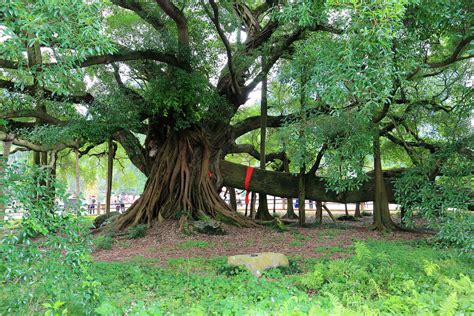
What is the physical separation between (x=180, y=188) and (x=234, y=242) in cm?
226

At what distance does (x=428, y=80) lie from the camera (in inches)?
387

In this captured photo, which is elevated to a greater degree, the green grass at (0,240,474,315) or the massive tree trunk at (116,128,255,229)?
the massive tree trunk at (116,128,255,229)

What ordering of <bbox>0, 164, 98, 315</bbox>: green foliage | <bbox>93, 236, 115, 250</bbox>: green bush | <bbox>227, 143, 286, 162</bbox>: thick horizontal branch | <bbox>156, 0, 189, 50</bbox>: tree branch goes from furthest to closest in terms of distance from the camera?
<bbox>227, 143, 286, 162</bbox>: thick horizontal branch, <bbox>93, 236, 115, 250</bbox>: green bush, <bbox>156, 0, 189, 50</bbox>: tree branch, <bbox>0, 164, 98, 315</bbox>: green foliage

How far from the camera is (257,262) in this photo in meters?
5.24

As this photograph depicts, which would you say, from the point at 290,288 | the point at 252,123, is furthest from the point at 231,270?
the point at 252,123

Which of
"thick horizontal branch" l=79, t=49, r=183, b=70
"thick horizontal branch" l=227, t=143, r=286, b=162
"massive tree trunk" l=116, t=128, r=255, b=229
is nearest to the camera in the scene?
"thick horizontal branch" l=79, t=49, r=183, b=70

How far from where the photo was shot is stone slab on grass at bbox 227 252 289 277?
518cm

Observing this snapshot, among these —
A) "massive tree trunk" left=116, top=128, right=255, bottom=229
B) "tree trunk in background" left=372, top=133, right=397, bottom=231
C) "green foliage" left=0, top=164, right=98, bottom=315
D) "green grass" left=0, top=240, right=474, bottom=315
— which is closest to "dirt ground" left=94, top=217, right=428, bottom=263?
"tree trunk in background" left=372, top=133, right=397, bottom=231

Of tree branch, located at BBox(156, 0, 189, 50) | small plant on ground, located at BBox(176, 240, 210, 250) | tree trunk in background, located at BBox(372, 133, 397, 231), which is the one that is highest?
tree branch, located at BBox(156, 0, 189, 50)

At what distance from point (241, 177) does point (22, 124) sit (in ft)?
18.0

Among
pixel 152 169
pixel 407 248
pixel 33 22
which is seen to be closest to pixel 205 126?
pixel 152 169

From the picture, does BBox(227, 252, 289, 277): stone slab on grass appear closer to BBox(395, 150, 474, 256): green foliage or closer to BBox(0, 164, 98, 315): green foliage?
BBox(395, 150, 474, 256): green foliage

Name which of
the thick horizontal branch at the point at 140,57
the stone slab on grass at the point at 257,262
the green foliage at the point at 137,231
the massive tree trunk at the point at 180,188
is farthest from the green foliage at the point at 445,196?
the green foliage at the point at 137,231

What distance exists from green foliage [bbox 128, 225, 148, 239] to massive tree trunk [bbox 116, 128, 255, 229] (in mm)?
424
